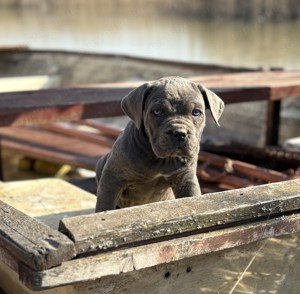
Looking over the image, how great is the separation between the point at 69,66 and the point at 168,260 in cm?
810

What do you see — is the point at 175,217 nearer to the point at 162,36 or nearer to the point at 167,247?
the point at 167,247

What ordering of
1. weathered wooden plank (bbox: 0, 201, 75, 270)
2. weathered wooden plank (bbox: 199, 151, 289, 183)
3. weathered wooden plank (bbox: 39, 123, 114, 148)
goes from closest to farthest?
weathered wooden plank (bbox: 0, 201, 75, 270) < weathered wooden plank (bbox: 199, 151, 289, 183) < weathered wooden plank (bbox: 39, 123, 114, 148)

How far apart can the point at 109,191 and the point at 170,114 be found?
1.71 ft

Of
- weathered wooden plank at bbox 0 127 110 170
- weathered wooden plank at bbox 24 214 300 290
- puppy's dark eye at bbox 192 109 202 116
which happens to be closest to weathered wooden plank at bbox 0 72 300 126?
weathered wooden plank at bbox 0 127 110 170

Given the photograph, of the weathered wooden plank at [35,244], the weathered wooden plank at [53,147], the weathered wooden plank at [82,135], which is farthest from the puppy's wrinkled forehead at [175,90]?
the weathered wooden plank at [82,135]

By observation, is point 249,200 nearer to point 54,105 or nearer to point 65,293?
point 65,293

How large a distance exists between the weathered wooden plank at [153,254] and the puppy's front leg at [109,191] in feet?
1.79

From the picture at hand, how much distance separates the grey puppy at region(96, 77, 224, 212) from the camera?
271 centimetres

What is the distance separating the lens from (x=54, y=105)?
4.27 meters

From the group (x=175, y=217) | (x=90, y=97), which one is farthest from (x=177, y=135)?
(x=90, y=97)

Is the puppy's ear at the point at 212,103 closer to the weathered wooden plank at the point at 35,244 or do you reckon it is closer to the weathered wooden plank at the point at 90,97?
the weathered wooden plank at the point at 35,244

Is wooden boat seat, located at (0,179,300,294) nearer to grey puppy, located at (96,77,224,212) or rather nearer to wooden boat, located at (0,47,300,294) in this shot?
wooden boat, located at (0,47,300,294)

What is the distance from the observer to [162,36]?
20016 mm

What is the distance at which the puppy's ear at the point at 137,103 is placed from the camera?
9.14 feet
